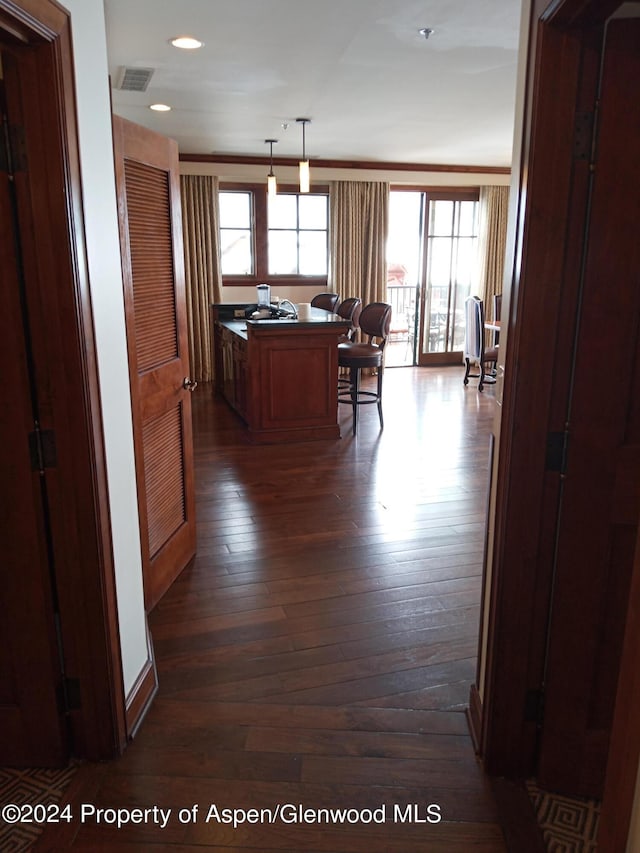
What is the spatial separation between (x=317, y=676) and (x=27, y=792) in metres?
0.99

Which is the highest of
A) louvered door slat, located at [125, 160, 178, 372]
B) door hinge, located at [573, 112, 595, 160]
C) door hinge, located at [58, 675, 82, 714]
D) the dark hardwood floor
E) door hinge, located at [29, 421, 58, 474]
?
door hinge, located at [573, 112, 595, 160]

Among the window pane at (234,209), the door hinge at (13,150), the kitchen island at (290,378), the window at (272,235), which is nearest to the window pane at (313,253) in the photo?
the window at (272,235)

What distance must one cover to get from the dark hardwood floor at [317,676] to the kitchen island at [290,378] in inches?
40.9

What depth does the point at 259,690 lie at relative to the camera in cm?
229

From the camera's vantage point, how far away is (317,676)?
2367mm

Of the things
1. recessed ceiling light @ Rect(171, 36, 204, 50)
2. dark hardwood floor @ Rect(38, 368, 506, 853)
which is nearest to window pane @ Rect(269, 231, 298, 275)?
recessed ceiling light @ Rect(171, 36, 204, 50)

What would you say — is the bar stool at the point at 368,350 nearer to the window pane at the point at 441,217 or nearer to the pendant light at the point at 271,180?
the pendant light at the point at 271,180

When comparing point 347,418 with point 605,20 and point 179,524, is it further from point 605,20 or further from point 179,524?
point 605,20

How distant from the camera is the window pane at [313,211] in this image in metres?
8.33

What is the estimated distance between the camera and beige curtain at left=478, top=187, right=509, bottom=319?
8.65 meters

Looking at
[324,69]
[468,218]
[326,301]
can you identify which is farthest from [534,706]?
[468,218]

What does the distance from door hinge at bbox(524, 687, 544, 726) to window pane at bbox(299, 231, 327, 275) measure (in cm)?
725

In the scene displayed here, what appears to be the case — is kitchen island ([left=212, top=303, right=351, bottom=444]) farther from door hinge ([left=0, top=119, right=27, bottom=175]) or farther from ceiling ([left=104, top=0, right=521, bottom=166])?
door hinge ([left=0, top=119, right=27, bottom=175])

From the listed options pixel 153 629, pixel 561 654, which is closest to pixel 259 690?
pixel 153 629
